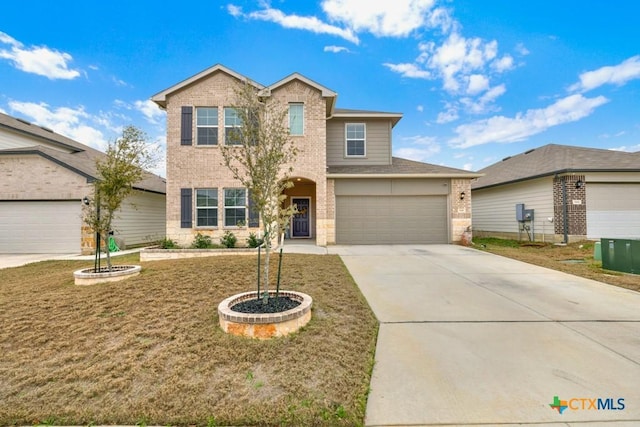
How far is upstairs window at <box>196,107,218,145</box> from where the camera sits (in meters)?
11.6

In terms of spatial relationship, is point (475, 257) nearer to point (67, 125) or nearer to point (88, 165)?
point (88, 165)

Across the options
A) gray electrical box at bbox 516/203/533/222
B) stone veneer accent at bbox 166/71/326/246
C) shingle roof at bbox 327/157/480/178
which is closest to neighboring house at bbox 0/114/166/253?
stone veneer accent at bbox 166/71/326/246

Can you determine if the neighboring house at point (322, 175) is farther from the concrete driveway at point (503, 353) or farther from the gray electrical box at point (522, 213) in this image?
the concrete driveway at point (503, 353)

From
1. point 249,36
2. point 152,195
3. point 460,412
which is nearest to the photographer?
point 460,412

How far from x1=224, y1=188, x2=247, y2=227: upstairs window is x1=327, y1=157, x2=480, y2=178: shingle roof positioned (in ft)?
12.9

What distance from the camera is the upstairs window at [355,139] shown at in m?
14.1

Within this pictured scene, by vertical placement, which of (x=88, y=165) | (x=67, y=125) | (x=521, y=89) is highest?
(x=521, y=89)

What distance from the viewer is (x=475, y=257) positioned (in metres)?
9.41

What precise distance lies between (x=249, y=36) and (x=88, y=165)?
966cm

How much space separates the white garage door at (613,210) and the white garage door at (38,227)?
21747 millimetres

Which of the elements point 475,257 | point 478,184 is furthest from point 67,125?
point 478,184

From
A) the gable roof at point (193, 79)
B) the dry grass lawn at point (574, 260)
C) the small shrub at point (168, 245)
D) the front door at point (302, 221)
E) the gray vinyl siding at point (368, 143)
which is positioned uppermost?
the gable roof at point (193, 79)

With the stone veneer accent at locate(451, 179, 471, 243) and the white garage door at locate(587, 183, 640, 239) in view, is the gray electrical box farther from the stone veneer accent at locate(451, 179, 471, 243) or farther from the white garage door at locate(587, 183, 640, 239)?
the stone veneer accent at locate(451, 179, 471, 243)

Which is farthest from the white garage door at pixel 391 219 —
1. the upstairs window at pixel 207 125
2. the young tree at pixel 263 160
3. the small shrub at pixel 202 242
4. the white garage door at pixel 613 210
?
the young tree at pixel 263 160
